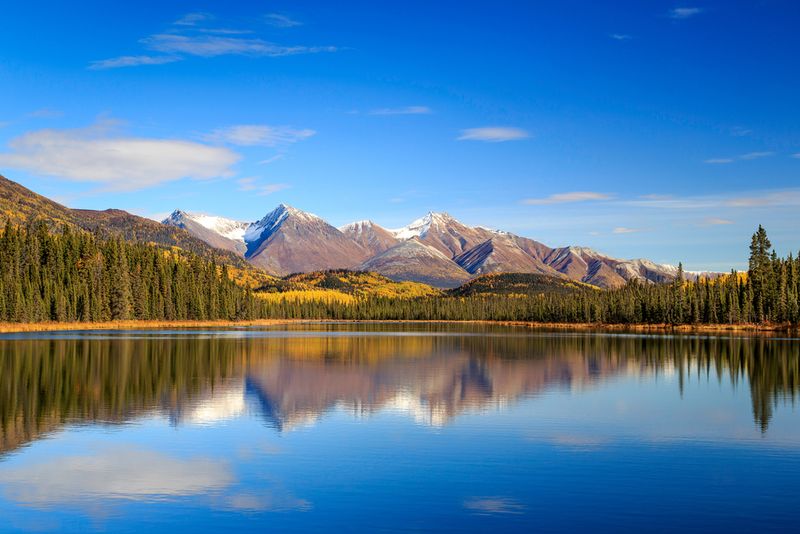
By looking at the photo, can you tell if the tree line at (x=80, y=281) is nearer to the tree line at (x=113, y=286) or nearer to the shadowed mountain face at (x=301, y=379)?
the tree line at (x=113, y=286)

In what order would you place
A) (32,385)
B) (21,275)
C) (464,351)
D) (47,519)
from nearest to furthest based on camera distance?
(47,519)
(32,385)
(464,351)
(21,275)

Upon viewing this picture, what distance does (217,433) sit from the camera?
33500 mm

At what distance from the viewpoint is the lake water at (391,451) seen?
68.6ft

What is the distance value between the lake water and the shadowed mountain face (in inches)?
11.8

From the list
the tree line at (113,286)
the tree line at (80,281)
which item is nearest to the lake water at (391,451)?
the tree line at (80,281)

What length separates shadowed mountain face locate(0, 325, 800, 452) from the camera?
1556 inches

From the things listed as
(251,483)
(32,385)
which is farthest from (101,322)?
(251,483)

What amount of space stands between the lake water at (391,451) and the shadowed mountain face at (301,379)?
0.98 ft

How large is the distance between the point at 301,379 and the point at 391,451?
1115 inches

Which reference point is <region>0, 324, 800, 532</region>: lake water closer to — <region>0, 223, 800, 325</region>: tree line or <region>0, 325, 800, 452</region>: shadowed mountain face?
<region>0, 325, 800, 452</region>: shadowed mountain face

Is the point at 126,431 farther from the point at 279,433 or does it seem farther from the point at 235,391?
the point at 235,391

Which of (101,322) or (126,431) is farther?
(101,322)

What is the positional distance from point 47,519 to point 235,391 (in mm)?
28583

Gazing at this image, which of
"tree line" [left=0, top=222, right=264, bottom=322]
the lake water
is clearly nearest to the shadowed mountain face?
the lake water
